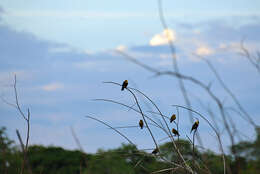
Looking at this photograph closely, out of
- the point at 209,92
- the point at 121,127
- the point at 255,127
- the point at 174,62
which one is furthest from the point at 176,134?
the point at 255,127

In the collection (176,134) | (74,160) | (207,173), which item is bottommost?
(74,160)

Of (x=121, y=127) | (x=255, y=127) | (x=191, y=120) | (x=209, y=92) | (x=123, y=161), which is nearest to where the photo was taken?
(x=121, y=127)

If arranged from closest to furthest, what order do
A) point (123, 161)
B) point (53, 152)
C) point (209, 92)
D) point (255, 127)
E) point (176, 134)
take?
point (176, 134) < point (209, 92) < point (255, 127) < point (123, 161) < point (53, 152)

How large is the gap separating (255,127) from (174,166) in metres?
1.12

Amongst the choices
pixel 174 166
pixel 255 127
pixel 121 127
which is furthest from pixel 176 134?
pixel 255 127

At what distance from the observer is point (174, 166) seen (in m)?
1.80

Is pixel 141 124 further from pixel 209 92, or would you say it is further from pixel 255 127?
pixel 255 127

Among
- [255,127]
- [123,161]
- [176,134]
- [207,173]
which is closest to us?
[207,173]

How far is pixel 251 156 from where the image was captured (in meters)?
20.3

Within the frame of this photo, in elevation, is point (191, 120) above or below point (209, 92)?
below

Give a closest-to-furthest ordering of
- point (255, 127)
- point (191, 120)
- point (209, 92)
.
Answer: point (191, 120) → point (209, 92) → point (255, 127)

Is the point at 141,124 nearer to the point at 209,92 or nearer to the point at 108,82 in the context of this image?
the point at 108,82

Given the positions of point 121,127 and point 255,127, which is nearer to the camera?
point 121,127

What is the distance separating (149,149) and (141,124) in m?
0.15
